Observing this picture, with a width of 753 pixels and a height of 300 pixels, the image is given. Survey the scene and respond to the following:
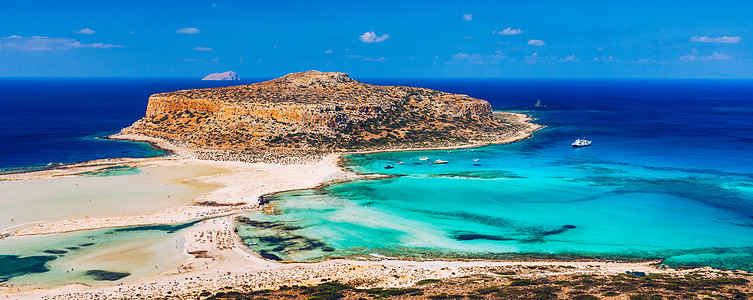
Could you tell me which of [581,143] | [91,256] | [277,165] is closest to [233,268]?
[91,256]

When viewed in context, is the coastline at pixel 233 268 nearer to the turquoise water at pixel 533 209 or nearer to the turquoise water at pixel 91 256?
the turquoise water at pixel 91 256

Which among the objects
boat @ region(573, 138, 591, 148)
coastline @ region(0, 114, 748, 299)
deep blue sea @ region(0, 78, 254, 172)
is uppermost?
deep blue sea @ region(0, 78, 254, 172)

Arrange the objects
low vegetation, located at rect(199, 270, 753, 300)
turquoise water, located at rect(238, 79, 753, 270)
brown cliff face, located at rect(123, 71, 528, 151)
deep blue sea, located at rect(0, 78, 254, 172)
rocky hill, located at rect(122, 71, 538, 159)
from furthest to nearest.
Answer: brown cliff face, located at rect(123, 71, 528, 151) → rocky hill, located at rect(122, 71, 538, 159) → deep blue sea, located at rect(0, 78, 254, 172) → turquoise water, located at rect(238, 79, 753, 270) → low vegetation, located at rect(199, 270, 753, 300)

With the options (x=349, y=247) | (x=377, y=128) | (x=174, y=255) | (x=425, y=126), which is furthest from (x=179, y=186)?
(x=425, y=126)

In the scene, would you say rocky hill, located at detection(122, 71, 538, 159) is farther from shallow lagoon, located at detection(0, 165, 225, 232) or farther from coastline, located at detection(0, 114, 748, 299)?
coastline, located at detection(0, 114, 748, 299)

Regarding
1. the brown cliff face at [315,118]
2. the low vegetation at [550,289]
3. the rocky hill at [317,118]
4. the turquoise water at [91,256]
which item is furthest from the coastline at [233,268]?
the brown cliff face at [315,118]

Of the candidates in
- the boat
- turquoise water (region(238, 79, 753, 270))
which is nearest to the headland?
turquoise water (region(238, 79, 753, 270))

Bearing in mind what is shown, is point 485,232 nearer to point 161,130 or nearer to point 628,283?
point 628,283
